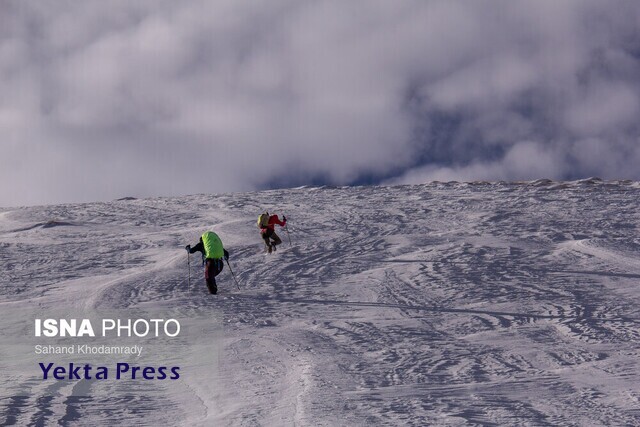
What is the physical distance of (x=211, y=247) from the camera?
14906mm

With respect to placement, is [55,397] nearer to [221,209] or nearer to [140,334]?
[140,334]

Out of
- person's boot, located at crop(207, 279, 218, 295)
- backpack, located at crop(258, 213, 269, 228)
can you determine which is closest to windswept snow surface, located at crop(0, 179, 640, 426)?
person's boot, located at crop(207, 279, 218, 295)

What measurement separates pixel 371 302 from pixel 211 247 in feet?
11.5

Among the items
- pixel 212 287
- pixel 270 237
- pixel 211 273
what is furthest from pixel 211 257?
pixel 270 237

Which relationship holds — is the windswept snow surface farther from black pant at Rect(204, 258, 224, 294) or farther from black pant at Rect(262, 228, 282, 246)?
black pant at Rect(262, 228, 282, 246)

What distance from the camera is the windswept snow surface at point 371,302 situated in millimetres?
7438

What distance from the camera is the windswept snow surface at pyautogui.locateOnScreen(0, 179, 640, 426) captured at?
24.4 feet

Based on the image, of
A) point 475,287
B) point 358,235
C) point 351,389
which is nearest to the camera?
point 351,389

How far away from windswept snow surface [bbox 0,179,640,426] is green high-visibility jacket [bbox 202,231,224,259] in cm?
80

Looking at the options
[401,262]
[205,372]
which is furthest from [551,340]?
[401,262]

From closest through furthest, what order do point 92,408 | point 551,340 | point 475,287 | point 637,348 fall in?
point 92,408 → point 637,348 → point 551,340 → point 475,287

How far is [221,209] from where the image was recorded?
28.3m

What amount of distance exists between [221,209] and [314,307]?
51.1ft

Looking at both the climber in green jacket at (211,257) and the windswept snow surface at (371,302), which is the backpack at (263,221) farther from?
the climber in green jacket at (211,257)
